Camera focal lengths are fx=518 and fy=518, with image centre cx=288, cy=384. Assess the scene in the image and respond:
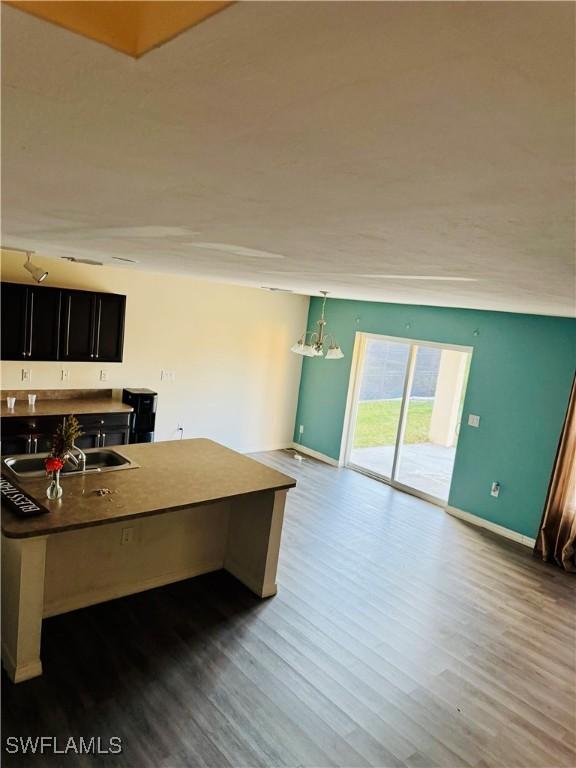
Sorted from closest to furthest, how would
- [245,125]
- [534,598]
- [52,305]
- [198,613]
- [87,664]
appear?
1. [245,125]
2. [87,664]
3. [198,613]
4. [534,598]
5. [52,305]

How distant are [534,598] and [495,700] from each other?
158 cm

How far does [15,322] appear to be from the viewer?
5.19m

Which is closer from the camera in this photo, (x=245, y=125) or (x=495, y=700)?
(x=245, y=125)

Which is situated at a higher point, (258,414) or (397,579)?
(258,414)

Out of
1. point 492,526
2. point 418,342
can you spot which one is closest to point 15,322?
point 418,342

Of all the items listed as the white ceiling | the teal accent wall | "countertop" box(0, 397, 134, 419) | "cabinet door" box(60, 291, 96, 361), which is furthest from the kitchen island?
the teal accent wall

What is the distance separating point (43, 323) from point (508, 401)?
5.07 m

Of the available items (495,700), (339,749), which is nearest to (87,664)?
(339,749)

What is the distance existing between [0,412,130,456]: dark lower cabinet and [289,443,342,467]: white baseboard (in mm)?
3130

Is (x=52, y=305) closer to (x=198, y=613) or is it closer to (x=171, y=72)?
(x=198, y=613)

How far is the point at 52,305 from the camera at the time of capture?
17.7 feet

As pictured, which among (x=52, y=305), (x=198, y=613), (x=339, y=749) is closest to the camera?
(x=339, y=749)

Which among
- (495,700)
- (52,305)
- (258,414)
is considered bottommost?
(495,700)

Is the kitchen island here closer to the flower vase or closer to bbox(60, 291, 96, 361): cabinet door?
the flower vase
